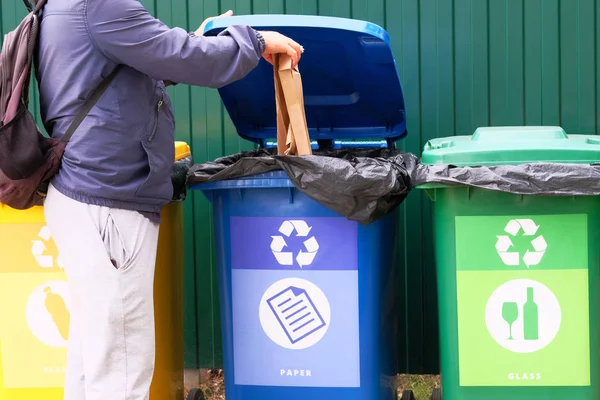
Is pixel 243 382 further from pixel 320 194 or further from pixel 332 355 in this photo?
pixel 320 194

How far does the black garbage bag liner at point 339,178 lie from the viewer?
299 centimetres

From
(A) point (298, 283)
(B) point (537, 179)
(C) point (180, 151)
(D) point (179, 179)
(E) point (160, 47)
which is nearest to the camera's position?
(E) point (160, 47)

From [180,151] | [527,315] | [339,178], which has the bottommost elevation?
[527,315]

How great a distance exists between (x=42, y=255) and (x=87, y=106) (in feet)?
2.58

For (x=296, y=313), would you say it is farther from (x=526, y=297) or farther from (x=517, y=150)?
(x=517, y=150)

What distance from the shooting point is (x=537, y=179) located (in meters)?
2.91

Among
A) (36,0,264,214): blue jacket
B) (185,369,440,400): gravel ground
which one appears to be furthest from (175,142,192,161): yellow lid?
(185,369,440,400): gravel ground

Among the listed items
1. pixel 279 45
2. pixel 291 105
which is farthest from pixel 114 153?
pixel 291 105

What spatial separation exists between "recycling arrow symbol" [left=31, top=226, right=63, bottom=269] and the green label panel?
4.89 ft

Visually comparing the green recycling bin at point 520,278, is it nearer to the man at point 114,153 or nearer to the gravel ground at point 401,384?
the man at point 114,153

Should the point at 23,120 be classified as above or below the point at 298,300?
above

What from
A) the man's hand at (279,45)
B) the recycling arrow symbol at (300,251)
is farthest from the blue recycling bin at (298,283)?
the man's hand at (279,45)

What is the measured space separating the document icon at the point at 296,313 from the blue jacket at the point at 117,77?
2.13 ft

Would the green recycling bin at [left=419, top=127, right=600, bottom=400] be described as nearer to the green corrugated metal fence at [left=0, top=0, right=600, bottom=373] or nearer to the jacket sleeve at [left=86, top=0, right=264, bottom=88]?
the jacket sleeve at [left=86, top=0, right=264, bottom=88]
